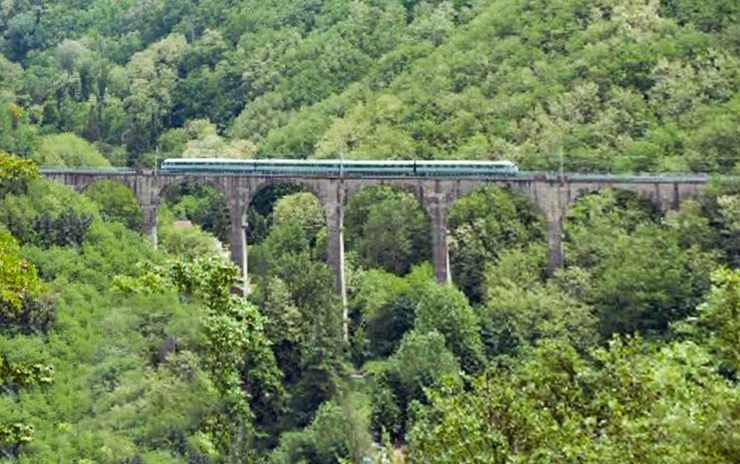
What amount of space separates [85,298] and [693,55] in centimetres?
3601

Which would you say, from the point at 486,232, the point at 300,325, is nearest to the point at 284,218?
the point at 486,232

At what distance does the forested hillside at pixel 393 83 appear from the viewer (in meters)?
66.4

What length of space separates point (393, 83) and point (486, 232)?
20.5 m

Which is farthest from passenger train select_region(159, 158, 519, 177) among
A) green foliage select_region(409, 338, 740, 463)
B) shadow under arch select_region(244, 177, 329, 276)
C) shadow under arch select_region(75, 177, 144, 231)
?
green foliage select_region(409, 338, 740, 463)

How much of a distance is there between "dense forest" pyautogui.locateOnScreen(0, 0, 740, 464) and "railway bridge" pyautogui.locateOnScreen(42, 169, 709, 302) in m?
0.96

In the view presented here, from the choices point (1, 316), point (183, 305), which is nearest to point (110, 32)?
point (1, 316)

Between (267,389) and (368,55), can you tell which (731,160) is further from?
(368,55)

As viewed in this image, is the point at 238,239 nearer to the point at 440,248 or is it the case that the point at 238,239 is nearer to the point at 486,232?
the point at 440,248

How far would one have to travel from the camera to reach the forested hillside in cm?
6638

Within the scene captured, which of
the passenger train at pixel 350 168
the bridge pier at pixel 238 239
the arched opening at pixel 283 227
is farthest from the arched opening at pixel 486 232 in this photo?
the bridge pier at pixel 238 239

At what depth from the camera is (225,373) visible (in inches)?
797

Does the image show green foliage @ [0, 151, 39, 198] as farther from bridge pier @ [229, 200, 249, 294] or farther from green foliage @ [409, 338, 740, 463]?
bridge pier @ [229, 200, 249, 294]

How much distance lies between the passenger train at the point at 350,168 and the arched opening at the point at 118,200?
2.39 m

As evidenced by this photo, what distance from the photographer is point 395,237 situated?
6438 cm
